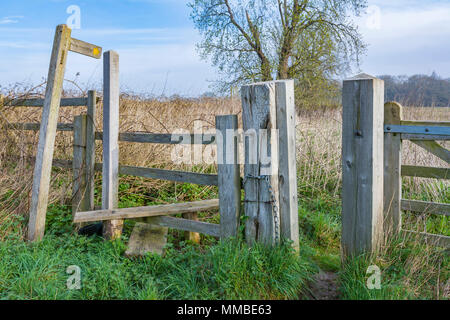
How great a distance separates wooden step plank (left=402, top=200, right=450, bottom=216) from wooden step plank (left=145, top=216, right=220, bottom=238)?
2173mm

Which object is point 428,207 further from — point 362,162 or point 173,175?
point 173,175

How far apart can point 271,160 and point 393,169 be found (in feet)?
5.26

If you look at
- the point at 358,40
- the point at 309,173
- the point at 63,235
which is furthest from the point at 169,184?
the point at 358,40

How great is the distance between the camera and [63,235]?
4.94 meters

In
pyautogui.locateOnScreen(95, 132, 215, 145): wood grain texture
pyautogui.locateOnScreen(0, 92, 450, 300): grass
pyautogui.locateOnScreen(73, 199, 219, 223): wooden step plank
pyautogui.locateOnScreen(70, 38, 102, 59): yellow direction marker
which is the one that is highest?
pyautogui.locateOnScreen(70, 38, 102, 59): yellow direction marker

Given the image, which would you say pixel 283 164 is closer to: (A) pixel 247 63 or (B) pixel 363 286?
(B) pixel 363 286

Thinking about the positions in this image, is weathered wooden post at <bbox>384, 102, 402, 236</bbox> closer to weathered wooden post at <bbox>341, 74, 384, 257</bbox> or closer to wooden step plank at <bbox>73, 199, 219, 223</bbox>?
weathered wooden post at <bbox>341, 74, 384, 257</bbox>

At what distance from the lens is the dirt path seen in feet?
11.5

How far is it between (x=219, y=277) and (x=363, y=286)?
1.23 m

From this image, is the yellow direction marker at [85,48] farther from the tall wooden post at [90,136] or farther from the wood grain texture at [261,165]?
the wood grain texture at [261,165]

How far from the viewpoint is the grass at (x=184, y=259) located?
10.9 feet

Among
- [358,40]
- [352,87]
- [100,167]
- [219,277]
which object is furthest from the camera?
[358,40]

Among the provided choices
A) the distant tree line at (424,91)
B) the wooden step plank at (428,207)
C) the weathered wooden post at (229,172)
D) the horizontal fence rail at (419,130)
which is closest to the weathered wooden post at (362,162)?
the horizontal fence rail at (419,130)

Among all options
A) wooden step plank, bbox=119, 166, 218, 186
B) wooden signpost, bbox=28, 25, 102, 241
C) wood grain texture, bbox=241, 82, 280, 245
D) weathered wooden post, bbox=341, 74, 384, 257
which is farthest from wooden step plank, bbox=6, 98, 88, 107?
weathered wooden post, bbox=341, 74, 384, 257
